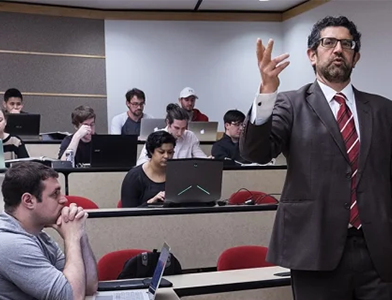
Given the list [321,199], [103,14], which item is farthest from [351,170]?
[103,14]

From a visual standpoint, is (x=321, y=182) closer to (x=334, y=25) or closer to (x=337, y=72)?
(x=337, y=72)

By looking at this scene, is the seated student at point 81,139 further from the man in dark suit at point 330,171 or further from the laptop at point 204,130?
the man in dark suit at point 330,171

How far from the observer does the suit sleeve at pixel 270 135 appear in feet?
4.55

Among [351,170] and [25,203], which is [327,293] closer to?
[351,170]

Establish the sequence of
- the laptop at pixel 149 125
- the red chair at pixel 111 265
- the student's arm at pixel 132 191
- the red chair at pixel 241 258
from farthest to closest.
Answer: the laptop at pixel 149 125, the student's arm at pixel 132 191, the red chair at pixel 241 258, the red chair at pixel 111 265

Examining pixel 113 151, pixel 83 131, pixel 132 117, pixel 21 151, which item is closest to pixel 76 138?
pixel 83 131

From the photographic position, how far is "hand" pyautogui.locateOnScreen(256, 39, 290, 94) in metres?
A: 1.37

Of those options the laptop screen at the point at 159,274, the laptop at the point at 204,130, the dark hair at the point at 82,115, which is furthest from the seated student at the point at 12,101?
the laptop screen at the point at 159,274

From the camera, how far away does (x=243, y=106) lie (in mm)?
8328

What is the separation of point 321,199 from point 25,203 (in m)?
1.05

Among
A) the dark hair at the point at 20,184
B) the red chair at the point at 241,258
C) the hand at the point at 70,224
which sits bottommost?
the red chair at the point at 241,258

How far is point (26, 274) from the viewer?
1638mm

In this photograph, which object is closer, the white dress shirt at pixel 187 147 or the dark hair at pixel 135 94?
the white dress shirt at pixel 187 147

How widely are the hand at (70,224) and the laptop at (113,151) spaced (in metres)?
2.10
